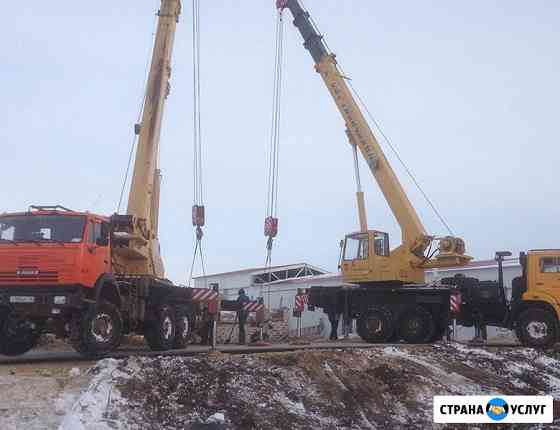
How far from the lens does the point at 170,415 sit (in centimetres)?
970

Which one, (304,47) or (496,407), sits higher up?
(304,47)

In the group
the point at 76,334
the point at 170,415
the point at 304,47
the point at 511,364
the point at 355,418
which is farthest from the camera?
the point at 304,47

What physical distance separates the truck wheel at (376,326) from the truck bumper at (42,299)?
1075 centimetres

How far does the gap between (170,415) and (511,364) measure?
30.1 ft

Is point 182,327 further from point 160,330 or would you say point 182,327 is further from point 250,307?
point 250,307

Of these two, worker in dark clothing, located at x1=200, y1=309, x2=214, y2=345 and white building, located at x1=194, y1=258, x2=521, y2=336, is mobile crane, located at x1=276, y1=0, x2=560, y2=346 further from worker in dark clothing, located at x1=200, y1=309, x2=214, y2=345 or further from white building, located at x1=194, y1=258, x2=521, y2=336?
worker in dark clothing, located at x1=200, y1=309, x2=214, y2=345

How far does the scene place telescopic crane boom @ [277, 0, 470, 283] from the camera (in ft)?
71.5

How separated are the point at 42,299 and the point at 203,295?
6.26 metres

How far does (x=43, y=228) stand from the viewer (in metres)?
13.9

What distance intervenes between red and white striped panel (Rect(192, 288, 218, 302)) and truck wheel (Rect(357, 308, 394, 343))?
16.9 ft

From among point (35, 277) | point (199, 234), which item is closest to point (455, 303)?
point (199, 234)

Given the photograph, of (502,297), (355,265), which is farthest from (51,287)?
(502,297)

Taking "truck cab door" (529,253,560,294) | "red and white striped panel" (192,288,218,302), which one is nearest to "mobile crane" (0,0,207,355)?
"red and white striped panel" (192,288,218,302)

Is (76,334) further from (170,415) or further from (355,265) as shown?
(355,265)
